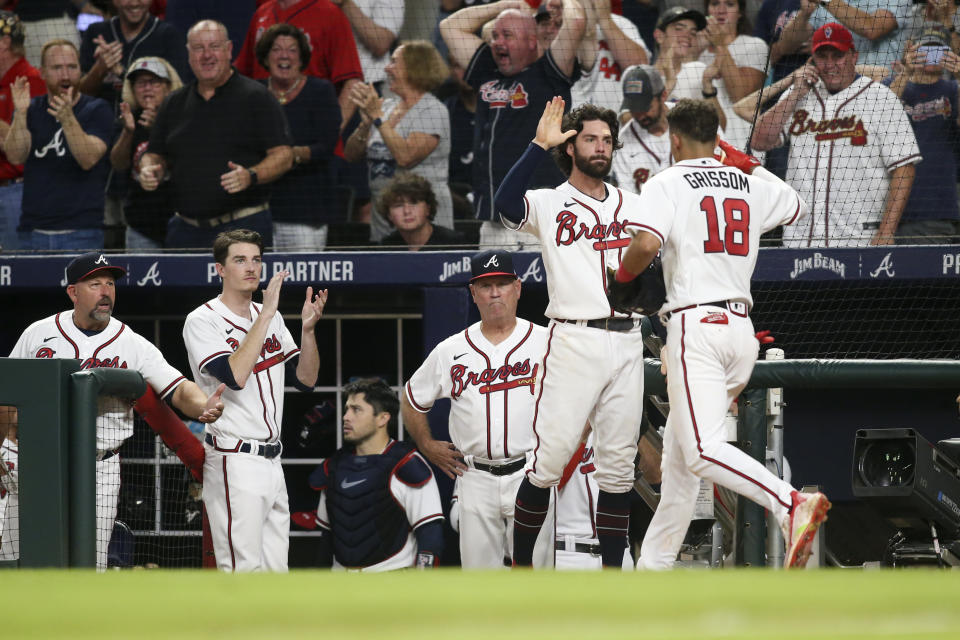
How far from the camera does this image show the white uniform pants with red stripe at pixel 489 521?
471 cm

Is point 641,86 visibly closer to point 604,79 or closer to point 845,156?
point 604,79

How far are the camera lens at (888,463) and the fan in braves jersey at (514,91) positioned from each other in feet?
8.82

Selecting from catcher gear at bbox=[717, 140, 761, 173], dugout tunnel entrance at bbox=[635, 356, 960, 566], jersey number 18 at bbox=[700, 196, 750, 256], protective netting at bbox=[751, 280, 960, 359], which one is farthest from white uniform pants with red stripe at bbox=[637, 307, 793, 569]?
A: protective netting at bbox=[751, 280, 960, 359]

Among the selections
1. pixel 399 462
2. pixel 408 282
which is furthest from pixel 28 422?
pixel 408 282

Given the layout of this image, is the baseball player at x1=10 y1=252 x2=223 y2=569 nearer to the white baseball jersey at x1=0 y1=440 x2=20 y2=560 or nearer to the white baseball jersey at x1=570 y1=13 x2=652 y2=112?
the white baseball jersey at x1=0 y1=440 x2=20 y2=560

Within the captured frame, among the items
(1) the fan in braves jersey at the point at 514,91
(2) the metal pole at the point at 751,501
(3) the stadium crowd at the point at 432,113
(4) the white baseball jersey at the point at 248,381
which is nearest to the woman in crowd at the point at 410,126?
(3) the stadium crowd at the point at 432,113

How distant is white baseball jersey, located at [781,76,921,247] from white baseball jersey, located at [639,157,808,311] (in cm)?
245

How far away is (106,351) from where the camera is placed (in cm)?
470

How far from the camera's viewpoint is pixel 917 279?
6.12 metres

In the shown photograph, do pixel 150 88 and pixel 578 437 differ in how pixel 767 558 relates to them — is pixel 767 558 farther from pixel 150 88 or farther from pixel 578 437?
pixel 150 88

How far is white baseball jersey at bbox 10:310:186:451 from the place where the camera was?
456 cm

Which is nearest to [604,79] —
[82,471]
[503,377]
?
[503,377]

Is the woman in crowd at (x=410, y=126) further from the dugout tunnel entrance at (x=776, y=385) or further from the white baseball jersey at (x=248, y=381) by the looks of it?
the dugout tunnel entrance at (x=776, y=385)

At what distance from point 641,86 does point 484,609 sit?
5229 millimetres
